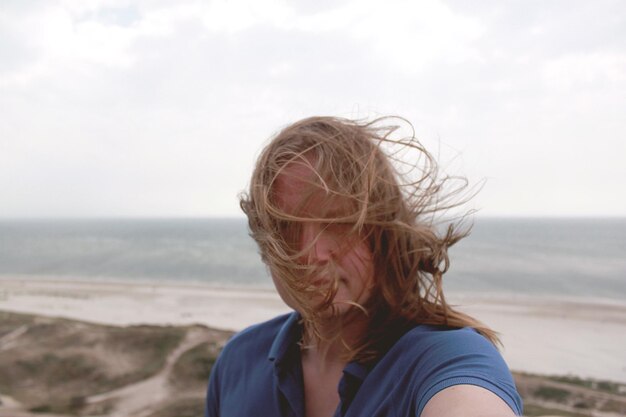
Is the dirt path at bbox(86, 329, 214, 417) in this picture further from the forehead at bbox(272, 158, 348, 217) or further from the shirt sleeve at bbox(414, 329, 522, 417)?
the shirt sleeve at bbox(414, 329, 522, 417)

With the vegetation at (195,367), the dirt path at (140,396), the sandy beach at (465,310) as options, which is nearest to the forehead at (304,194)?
the dirt path at (140,396)

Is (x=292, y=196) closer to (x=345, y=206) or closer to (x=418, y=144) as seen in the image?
(x=345, y=206)

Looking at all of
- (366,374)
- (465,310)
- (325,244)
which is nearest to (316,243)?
(325,244)

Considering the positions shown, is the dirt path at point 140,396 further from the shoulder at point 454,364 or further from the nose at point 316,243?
the shoulder at point 454,364

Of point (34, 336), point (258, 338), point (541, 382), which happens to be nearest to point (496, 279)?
point (541, 382)

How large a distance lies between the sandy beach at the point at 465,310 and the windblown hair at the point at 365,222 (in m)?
18.1

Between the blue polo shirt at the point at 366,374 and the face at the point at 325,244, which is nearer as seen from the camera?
the blue polo shirt at the point at 366,374

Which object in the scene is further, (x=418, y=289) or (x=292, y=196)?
(x=418, y=289)

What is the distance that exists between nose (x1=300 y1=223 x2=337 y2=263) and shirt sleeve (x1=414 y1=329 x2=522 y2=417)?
49 cm

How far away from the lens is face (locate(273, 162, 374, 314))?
5.38ft

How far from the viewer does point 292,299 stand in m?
1.71

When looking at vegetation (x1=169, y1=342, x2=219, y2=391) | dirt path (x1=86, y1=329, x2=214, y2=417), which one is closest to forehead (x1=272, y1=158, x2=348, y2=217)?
dirt path (x1=86, y1=329, x2=214, y2=417)

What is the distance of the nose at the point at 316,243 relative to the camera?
1640 millimetres

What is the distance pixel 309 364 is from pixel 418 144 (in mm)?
1094
